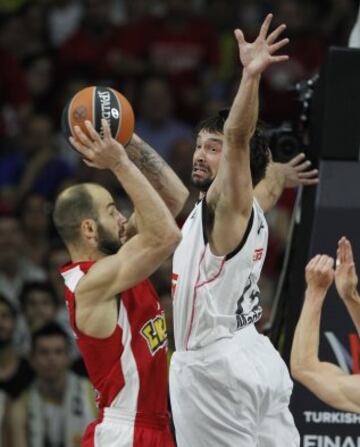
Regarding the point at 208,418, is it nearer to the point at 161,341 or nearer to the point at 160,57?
the point at 161,341

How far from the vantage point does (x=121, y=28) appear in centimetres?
1508

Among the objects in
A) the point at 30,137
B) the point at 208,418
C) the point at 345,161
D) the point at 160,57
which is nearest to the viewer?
the point at 208,418

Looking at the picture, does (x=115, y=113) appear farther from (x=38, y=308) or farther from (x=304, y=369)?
(x=38, y=308)

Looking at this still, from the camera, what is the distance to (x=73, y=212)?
26.4 feet

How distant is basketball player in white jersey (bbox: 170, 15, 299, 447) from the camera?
25.3 feet

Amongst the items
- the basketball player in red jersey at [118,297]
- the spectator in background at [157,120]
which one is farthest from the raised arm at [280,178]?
the spectator in background at [157,120]

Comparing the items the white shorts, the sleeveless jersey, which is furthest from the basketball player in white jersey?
the sleeveless jersey

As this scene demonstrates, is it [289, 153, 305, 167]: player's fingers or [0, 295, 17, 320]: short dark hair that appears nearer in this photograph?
[289, 153, 305, 167]: player's fingers

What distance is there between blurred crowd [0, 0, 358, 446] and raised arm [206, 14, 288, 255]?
4.85 metres

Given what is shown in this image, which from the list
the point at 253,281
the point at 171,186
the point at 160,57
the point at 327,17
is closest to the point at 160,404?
the point at 253,281

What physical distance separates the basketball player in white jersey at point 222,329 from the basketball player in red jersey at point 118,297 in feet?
0.52

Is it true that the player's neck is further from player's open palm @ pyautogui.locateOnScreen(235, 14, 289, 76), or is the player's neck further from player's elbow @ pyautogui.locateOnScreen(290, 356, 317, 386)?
player's open palm @ pyautogui.locateOnScreen(235, 14, 289, 76)

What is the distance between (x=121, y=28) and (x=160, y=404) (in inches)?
305

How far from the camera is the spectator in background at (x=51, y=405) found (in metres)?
11.0
